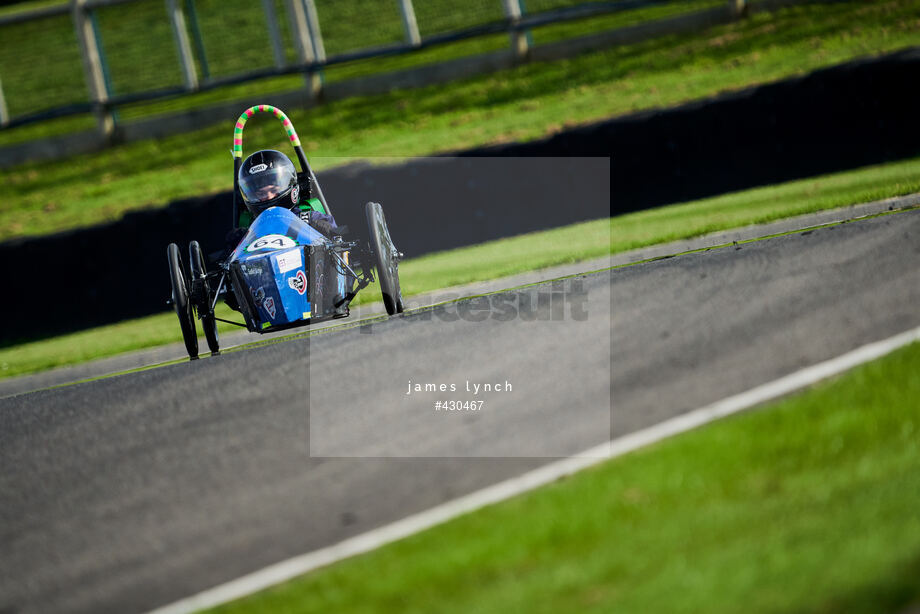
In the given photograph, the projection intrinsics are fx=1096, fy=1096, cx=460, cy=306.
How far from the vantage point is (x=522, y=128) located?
16.1 meters

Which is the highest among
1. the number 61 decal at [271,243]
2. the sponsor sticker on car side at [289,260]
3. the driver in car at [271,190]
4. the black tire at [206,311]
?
the driver in car at [271,190]

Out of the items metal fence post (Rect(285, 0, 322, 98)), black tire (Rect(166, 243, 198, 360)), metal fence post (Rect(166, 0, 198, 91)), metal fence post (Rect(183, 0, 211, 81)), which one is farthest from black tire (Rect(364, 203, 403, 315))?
metal fence post (Rect(183, 0, 211, 81))

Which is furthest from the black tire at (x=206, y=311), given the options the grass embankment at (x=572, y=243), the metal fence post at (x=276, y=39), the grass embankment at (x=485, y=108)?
the metal fence post at (x=276, y=39)

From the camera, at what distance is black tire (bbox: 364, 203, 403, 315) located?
8.12m

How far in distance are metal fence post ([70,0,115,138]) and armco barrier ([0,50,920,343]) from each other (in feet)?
22.4

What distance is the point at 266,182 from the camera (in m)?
8.66

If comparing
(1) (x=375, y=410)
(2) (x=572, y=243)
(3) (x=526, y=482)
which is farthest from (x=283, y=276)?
(2) (x=572, y=243)

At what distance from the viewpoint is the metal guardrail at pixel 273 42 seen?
18.2 meters

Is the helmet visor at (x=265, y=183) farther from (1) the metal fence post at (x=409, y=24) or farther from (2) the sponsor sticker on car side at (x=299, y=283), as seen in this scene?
(1) the metal fence post at (x=409, y=24)

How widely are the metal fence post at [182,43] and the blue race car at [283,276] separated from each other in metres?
11.1

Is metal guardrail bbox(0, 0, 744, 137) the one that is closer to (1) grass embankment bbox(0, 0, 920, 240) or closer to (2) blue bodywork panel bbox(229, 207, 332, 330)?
(1) grass embankment bbox(0, 0, 920, 240)

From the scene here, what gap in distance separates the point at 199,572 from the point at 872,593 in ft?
7.68

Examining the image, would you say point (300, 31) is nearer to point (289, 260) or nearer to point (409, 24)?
point (409, 24)

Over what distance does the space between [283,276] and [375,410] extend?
2424 millimetres
